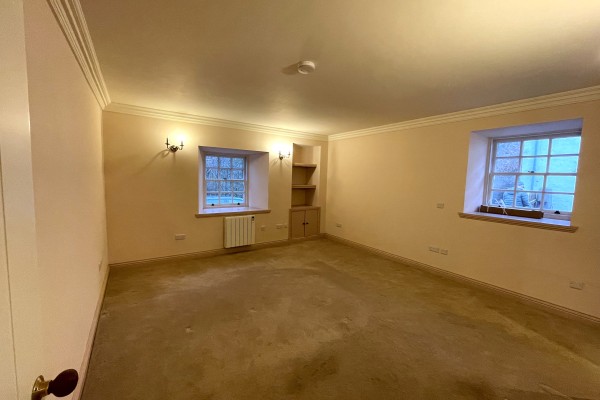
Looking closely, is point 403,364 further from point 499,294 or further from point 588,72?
point 588,72

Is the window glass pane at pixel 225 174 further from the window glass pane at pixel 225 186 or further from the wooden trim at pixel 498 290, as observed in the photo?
the wooden trim at pixel 498 290

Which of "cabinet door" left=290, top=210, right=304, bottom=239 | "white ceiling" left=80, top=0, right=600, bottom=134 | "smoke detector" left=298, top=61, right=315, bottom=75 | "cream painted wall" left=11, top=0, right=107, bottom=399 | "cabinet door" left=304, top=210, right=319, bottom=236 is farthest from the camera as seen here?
"cabinet door" left=304, top=210, right=319, bottom=236

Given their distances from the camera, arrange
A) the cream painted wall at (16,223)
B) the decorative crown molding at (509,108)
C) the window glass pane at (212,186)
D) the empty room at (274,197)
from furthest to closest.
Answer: the window glass pane at (212,186), the decorative crown molding at (509,108), the empty room at (274,197), the cream painted wall at (16,223)

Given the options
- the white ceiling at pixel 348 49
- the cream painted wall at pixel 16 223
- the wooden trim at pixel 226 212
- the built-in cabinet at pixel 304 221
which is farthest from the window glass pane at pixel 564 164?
the cream painted wall at pixel 16 223

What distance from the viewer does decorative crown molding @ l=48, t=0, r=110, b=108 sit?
1447mm

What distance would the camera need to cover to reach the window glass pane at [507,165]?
3566mm

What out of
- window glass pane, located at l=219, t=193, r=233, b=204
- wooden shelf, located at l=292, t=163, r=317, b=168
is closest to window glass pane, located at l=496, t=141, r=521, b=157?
wooden shelf, located at l=292, t=163, r=317, b=168

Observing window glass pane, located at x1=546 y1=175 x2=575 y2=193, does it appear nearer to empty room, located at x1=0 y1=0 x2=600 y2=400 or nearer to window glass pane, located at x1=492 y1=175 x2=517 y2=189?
empty room, located at x1=0 y1=0 x2=600 y2=400

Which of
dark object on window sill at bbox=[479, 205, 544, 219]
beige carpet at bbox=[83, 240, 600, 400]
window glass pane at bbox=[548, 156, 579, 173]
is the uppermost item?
window glass pane at bbox=[548, 156, 579, 173]

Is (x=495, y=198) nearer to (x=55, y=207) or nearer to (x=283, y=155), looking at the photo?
(x=283, y=155)

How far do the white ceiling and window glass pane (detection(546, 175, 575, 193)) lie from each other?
1097 millimetres

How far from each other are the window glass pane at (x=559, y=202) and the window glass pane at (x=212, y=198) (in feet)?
16.6

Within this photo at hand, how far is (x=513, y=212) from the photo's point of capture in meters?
3.45

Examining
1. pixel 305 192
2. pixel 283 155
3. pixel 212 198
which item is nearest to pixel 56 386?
pixel 212 198
